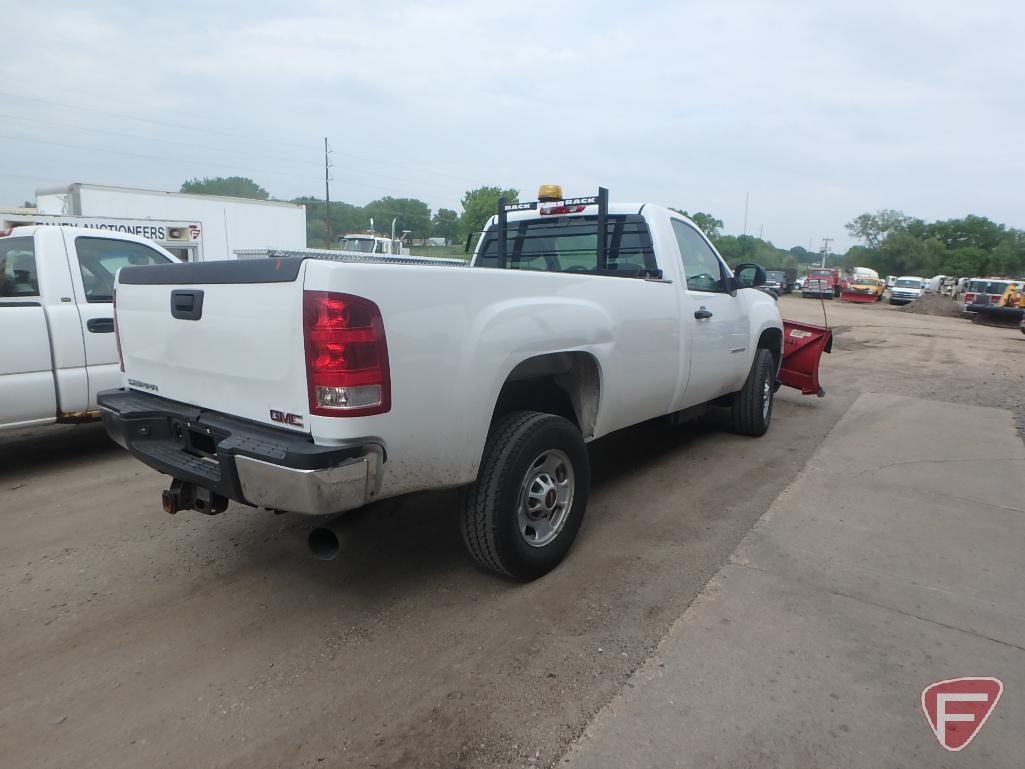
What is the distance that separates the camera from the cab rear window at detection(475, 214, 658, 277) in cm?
475

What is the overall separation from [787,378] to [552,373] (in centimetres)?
538

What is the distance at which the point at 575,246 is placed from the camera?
5047 millimetres

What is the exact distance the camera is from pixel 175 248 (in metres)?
15.9

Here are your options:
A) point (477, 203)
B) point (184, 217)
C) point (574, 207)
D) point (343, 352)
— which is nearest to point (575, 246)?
point (574, 207)

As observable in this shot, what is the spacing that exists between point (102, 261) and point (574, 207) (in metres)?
3.80

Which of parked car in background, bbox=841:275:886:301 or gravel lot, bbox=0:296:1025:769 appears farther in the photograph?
→ parked car in background, bbox=841:275:886:301

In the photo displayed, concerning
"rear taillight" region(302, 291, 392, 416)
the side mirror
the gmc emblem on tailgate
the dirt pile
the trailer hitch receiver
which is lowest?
the dirt pile

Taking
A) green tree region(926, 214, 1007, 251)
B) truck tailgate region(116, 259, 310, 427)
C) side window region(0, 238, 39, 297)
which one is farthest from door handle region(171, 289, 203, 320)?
green tree region(926, 214, 1007, 251)

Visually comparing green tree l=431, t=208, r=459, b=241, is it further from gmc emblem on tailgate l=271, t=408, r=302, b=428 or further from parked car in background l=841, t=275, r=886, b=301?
gmc emblem on tailgate l=271, t=408, r=302, b=428

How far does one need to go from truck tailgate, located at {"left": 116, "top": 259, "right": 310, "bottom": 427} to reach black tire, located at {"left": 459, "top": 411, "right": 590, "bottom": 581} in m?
0.93

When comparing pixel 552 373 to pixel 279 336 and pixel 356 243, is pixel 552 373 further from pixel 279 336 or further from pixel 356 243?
pixel 356 243

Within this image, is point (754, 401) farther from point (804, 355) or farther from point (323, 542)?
point (323, 542)

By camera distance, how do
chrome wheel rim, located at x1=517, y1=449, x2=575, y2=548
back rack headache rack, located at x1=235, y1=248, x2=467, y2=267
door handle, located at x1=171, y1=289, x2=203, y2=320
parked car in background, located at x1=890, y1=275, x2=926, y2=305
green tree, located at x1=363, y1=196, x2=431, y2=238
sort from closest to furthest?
1. door handle, located at x1=171, y1=289, x2=203, y2=320
2. back rack headache rack, located at x1=235, y1=248, x2=467, y2=267
3. chrome wheel rim, located at x1=517, y1=449, x2=575, y2=548
4. parked car in background, located at x1=890, y1=275, x2=926, y2=305
5. green tree, located at x1=363, y1=196, x2=431, y2=238

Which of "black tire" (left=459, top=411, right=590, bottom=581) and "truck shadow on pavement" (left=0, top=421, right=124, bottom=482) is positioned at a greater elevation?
"black tire" (left=459, top=411, right=590, bottom=581)
